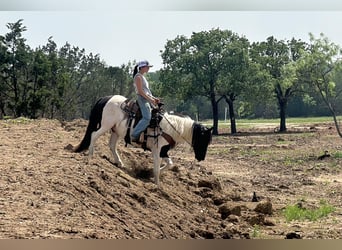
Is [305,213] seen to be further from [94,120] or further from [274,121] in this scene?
[274,121]

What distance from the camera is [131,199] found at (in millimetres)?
6602

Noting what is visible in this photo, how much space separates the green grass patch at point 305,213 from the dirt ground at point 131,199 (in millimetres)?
99

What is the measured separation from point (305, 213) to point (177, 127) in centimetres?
235

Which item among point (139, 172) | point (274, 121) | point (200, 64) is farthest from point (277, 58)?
point (139, 172)

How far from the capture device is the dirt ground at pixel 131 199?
4.86 metres

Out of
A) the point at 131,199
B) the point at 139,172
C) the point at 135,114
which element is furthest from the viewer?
the point at 139,172

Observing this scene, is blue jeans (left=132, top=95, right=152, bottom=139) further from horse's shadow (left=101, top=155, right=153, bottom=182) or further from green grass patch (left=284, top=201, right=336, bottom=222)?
green grass patch (left=284, top=201, right=336, bottom=222)

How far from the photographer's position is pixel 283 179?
41.8 feet

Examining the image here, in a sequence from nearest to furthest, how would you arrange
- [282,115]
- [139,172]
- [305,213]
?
1. [305,213]
2. [139,172]
3. [282,115]

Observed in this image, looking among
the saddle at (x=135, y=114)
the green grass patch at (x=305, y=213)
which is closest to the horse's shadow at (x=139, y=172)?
the saddle at (x=135, y=114)

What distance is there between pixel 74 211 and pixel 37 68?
21.5 metres

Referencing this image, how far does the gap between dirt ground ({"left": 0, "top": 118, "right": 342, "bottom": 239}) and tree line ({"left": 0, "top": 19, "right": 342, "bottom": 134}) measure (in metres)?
11.7

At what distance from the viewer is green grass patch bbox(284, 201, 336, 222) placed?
25.5 feet

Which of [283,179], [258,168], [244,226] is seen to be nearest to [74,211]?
[244,226]
